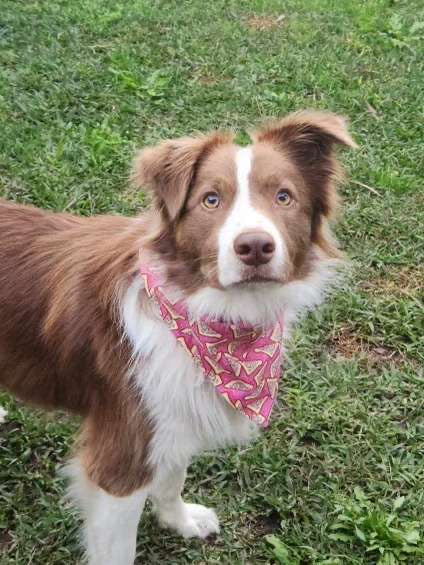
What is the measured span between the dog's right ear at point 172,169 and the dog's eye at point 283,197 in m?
0.31

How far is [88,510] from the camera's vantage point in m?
2.89

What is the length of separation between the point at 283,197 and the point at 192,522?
1.69 meters

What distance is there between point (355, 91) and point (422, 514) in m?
4.20

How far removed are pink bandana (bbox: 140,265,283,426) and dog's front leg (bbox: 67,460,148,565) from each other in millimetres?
535

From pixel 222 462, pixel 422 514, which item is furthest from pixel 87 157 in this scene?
pixel 422 514

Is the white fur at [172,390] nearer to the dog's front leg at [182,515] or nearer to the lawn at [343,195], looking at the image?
the dog's front leg at [182,515]

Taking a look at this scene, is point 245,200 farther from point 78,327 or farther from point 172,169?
point 78,327

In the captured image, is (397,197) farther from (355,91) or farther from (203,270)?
(203,270)

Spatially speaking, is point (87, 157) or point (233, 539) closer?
point (233, 539)

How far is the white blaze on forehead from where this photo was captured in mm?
2246

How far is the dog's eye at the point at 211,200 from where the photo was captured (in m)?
2.44

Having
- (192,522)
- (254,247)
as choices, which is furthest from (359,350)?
(254,247)

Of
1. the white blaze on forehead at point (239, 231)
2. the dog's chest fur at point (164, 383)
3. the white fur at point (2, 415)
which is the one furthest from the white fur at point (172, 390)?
the white fur at point (2, 415)

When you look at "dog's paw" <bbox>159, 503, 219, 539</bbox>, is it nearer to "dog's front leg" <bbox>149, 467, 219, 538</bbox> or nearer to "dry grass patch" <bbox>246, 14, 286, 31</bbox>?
"dog's front leg" <bbox>149, 467, 219, 538</bbox>
